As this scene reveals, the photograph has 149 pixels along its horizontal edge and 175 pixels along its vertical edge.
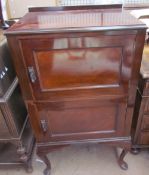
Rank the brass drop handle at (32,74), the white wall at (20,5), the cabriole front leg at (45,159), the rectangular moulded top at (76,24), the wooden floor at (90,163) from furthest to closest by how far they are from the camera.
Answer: the white wall at (20,5)
the wooden floor at (90,163)
the cabriole front leg at (45,159)
the brass drop handle at (32,74)
the rectangular moulded top at (76,24)

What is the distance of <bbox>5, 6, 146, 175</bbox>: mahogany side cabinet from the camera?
0.70 meters

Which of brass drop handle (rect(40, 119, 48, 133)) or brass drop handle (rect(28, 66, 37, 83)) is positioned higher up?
brass drop handle (rect(28, 66, 37, 83))

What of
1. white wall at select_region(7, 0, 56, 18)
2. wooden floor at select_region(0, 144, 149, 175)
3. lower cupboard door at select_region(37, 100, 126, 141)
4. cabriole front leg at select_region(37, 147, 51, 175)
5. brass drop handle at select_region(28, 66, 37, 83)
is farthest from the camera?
white wall at select_region(7, 0, 56, 18)

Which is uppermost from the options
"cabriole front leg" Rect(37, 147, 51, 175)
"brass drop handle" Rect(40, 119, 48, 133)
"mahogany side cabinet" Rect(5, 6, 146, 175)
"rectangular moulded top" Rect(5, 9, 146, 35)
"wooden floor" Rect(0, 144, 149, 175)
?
"rectangular moulded top" Rect(5, 9, 146, 35)

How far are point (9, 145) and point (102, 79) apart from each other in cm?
101

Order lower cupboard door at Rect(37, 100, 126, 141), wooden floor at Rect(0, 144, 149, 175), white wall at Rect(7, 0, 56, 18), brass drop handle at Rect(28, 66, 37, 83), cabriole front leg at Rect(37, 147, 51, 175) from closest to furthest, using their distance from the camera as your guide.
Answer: brass drop handle at Rect(28, 66, 37, 83), lower cupboard door at Rect(37, 100, 126, 141), cabriole front leg at Rect(37, 147, 51, 175), wooden floor at Rect(0, 144, 149, 175), white wall at Rect(7, 0, 56, 18)

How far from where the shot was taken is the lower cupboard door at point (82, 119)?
919mm

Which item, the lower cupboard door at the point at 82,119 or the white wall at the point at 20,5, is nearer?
the lower cupboard door at the point at 82,119

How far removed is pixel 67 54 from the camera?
29.5 inches

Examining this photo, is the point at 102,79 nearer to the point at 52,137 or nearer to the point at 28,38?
the point at 28,38

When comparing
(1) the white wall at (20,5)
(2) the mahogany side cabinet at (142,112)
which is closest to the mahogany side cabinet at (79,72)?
(2) the mahogany side cabinet at (142,112)

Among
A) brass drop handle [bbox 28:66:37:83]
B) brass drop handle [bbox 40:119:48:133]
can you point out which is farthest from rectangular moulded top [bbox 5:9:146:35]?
brass drop handle [bbox 40:119:48:133]

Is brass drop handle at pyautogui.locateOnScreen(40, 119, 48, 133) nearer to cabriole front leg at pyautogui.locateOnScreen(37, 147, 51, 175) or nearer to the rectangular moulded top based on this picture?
cabriole front leg at pyautogui.locateOnScreen(37, 147, 51, 175)

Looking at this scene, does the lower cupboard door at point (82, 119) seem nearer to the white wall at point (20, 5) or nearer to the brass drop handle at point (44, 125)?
the brass drop handle at point (44, 125)
